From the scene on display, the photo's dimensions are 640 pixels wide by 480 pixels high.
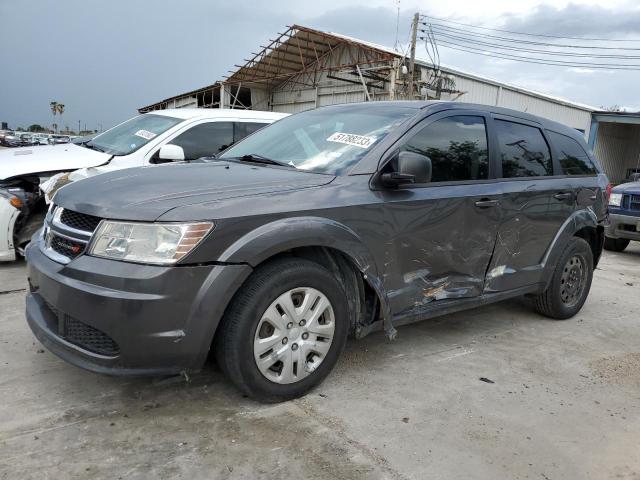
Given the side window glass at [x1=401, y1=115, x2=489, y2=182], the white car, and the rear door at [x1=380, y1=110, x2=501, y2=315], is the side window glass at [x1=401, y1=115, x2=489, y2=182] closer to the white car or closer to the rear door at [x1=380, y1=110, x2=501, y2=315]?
the rear door at [x1=380, y1=110, x2=501, y2=315]

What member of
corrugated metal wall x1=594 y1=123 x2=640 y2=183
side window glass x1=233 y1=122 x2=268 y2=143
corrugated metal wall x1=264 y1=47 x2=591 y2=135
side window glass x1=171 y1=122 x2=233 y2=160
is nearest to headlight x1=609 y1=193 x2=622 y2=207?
side window glass x1=233 y1=122 x2=268 y2=143

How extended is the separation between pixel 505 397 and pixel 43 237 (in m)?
2.89

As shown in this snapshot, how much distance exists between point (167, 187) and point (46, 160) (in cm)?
362

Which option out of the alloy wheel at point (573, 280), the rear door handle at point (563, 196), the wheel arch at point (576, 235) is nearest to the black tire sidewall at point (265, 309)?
the wheel arch at point (576, 235)

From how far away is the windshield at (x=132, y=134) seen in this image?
5863 millimetres

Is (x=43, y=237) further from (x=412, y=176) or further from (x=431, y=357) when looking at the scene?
(x=431, y=357)

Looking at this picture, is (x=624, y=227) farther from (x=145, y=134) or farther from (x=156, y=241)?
(x=156, y=241)

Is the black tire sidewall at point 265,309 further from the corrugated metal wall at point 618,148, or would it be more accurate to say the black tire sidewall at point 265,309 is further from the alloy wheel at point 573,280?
the corrugated metal wall at point 618,148

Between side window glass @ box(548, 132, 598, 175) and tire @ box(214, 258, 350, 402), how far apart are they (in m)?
2.63

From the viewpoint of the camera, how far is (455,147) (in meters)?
3.63

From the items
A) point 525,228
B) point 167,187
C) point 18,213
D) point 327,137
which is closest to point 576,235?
point 525,228

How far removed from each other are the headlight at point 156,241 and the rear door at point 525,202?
2.29 m

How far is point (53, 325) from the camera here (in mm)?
2672

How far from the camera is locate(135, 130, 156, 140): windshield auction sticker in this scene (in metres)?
5.88
